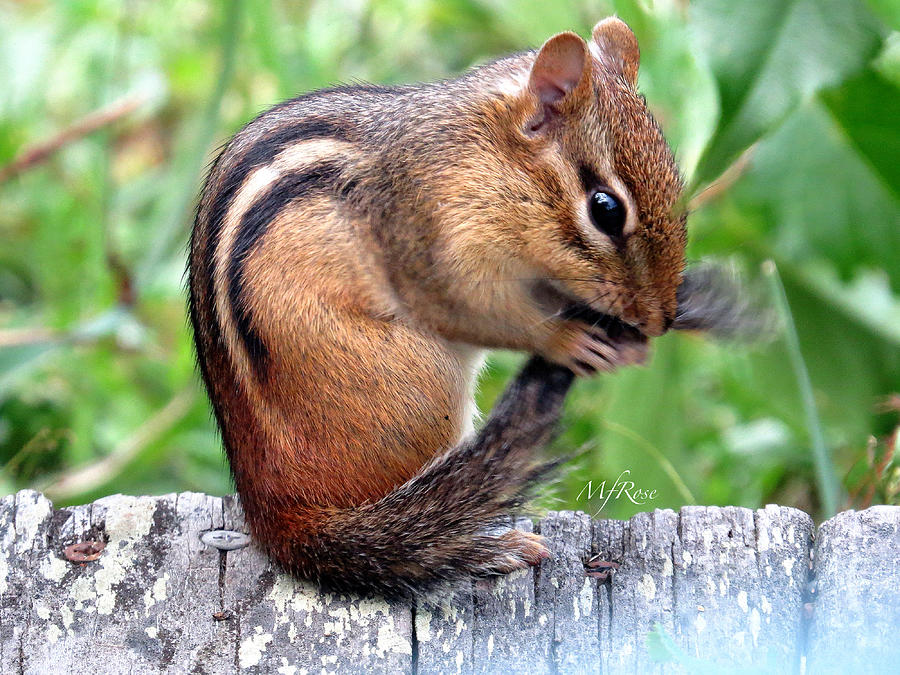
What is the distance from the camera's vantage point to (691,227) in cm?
352

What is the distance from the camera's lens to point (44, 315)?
3.87 metres

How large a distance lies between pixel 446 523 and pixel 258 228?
2.10ft

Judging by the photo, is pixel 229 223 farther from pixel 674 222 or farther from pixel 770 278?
pixel 770 278

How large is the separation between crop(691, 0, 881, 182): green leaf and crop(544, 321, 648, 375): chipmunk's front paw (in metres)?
0.43

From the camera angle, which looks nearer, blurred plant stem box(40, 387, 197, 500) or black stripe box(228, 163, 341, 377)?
black stripe box(228, 163, 341, 377)

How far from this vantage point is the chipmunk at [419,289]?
1.69 meters

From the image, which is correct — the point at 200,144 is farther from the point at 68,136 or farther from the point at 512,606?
the point at 512,606

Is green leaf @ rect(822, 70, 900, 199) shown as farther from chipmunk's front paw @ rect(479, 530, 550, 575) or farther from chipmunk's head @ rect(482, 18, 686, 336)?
chipmunk's front paw @ rect(479, 530, 550, 575)

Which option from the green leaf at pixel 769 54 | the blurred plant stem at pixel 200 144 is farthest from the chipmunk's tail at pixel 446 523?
the blurred plant stem at pixel 200 144

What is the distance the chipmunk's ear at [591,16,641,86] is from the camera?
224cm

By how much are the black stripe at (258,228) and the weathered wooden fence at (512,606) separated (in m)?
0.36

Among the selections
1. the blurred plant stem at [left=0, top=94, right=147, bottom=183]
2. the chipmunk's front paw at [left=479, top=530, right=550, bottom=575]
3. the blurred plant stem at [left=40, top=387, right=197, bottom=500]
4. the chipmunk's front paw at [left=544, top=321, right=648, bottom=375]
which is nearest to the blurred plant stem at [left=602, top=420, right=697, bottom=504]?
the chipmunk's front paw at [left=544, top=321, right=648, bottom=375]

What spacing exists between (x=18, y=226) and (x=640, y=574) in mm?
3694

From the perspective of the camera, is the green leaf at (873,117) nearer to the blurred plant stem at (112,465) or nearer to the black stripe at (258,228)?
the black stripe at (258,228)
